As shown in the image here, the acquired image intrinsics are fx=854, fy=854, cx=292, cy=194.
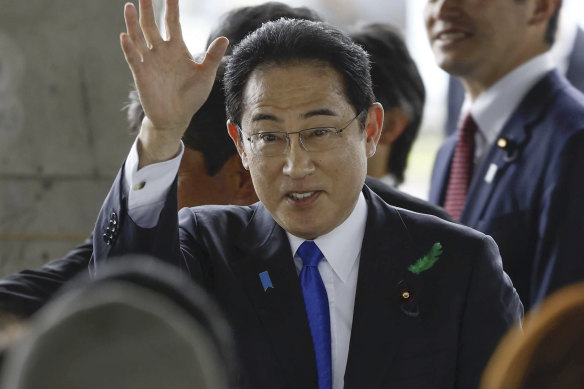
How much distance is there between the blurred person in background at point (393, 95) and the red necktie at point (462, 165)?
20 centimetres

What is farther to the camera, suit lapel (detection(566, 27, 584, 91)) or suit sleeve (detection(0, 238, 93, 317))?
suit lapel (detection(566, 27, 584, 91))

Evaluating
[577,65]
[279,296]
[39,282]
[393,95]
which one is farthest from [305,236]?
[577,65]

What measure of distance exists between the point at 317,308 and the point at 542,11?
5.30ft

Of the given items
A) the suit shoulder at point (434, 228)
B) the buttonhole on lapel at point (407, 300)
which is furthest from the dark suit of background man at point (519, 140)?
the buttonhole on lapel at point (407, 300)

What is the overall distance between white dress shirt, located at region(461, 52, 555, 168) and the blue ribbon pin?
1.26 meters

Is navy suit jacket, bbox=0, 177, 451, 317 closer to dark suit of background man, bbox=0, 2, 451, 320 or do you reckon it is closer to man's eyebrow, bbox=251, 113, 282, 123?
dark suit of background man, bbox=0, 2, 451, 320

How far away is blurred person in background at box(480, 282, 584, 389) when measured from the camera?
2.55ft

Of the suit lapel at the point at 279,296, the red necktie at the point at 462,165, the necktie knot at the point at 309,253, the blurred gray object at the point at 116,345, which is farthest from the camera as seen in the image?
the red necktie at the point at 462,165

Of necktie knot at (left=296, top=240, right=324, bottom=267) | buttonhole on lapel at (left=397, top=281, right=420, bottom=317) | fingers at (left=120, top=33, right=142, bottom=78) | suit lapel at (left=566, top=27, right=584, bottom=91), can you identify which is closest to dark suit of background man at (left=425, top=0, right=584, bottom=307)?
buttonhole on lapel at (left=397, top=281, right=420, bottom=317)

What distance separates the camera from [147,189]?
1.55 m

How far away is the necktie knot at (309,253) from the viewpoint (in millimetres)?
1669

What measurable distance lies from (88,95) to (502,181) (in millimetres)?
1423

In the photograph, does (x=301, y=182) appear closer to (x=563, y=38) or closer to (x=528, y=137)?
(x=528, y=137)

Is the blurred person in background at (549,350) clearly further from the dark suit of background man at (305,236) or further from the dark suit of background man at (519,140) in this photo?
the dark suit of background man at (519,140)
